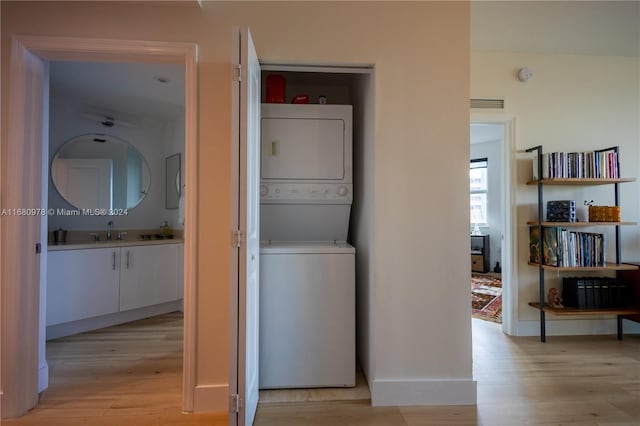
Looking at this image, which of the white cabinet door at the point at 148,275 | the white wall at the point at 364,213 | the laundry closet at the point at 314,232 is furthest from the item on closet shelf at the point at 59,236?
the white wall at the point at 364,213

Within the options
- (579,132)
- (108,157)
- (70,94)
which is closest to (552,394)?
(579,132)

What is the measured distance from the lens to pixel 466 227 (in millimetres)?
1785

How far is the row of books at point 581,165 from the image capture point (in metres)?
2.68

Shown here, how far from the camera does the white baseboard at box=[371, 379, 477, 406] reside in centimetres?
175

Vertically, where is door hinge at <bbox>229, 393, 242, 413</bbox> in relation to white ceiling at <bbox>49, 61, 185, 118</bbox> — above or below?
below

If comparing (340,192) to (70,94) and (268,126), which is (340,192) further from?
(70,94)

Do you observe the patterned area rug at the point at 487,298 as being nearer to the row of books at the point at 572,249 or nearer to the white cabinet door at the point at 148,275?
the row of books at the point at 572,249

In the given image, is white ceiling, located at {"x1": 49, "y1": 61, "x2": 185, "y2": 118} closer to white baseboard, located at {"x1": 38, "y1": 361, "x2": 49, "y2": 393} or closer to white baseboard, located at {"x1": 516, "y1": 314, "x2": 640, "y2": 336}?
white baseboard, located at {"x1": 38, "y1": 361, "x2": 49, "y2": 393}

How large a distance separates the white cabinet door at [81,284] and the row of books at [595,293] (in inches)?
175

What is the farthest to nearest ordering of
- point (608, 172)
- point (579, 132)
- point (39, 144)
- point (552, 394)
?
point (579, 132) < point (608, 172) < point (552, 394) < point (39, 144)

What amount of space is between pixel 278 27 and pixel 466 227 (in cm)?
163

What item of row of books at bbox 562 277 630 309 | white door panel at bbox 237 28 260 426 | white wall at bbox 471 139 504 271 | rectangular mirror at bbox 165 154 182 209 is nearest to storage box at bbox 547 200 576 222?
row of books at bbox 562 277 630 309

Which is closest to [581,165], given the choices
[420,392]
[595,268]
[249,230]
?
[595,268]

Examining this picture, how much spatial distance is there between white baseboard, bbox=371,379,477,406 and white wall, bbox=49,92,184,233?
3136 millimetres
